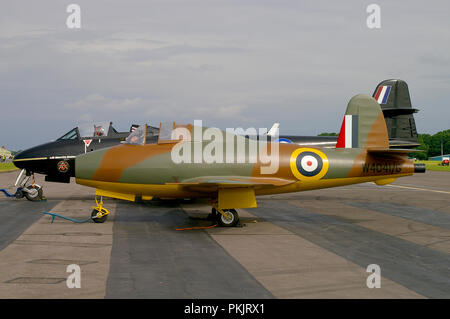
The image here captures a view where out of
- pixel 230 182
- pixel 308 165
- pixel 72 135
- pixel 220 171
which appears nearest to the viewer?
pixel 230 182

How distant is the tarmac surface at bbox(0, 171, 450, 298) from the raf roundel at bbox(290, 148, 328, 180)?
143 centimetres

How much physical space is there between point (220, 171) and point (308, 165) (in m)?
2.46

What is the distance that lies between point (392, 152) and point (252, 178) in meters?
4.17

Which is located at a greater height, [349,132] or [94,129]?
[94,129]

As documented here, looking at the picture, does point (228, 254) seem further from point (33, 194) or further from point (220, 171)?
point (33, 194)

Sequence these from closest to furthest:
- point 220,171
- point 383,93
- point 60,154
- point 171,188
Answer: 1. point 171,188
2. point 220,171
3. point 60,154
4. point 383,93

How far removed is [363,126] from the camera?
1338cm

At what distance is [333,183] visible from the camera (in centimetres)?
1257

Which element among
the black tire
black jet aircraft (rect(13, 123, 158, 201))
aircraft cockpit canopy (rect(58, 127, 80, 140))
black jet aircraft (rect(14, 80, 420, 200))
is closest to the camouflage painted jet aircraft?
black jet aircraft (rect(14, 80, 420, 200))

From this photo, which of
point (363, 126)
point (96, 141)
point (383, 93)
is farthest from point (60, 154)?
point (383, 93)

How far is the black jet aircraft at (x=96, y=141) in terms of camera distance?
1628 centimetres
